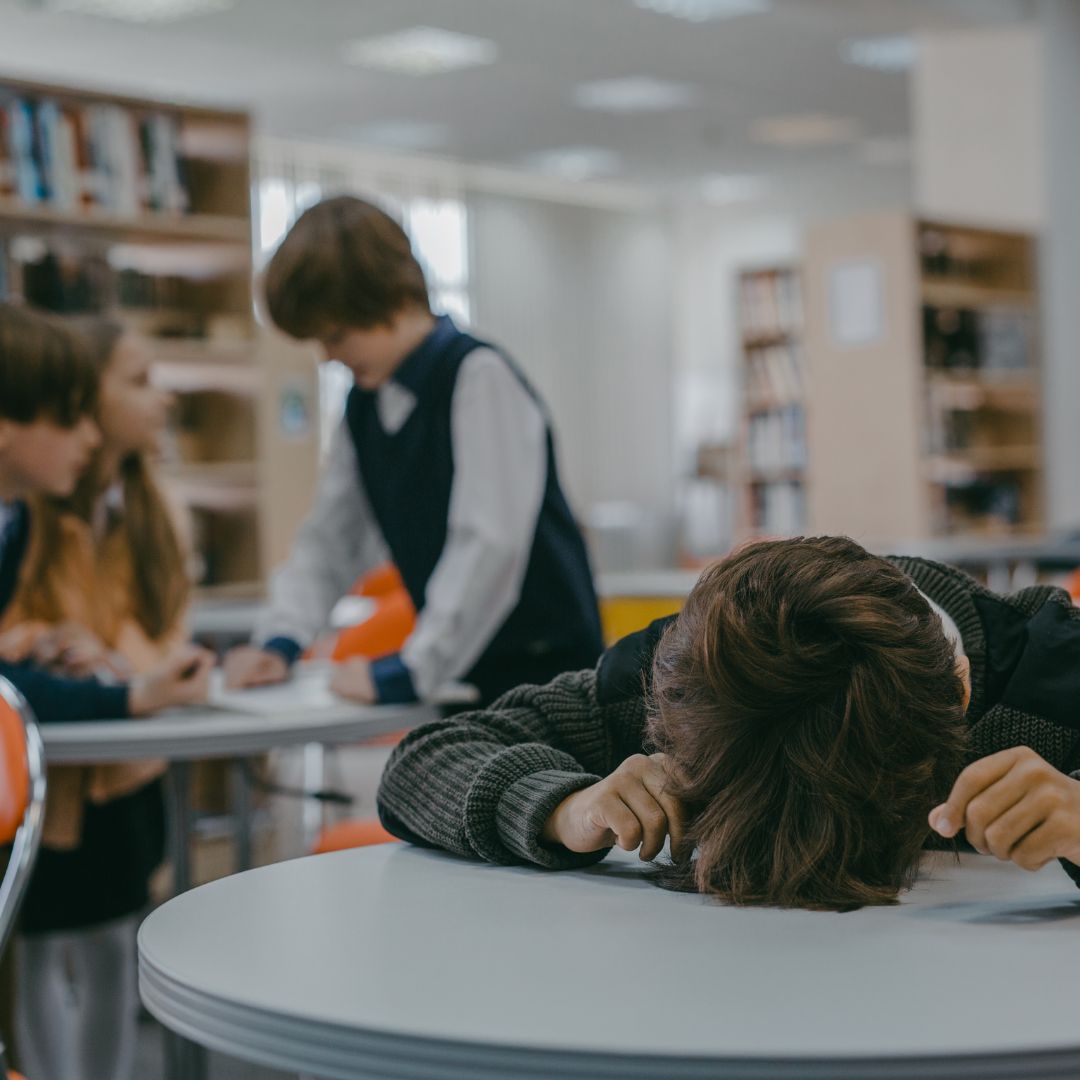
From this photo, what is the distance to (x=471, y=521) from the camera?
2215mm

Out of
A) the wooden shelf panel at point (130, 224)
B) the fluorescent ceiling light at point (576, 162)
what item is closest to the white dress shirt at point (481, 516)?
the wooden shelf panel at point (130, 224)

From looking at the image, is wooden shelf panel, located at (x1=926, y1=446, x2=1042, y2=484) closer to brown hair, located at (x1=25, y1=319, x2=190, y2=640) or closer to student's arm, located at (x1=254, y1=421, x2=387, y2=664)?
student's arm, located at (x1=254, y1=421, x2=387, y2=664)

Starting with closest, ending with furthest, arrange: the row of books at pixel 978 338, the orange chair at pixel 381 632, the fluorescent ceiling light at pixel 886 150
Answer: the orange chair at pixel 381 632, the row of books at pixel 978 338, the fluorescent ceiling light at pixel 886 150

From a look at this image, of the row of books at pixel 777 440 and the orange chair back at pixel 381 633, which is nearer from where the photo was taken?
the orange chair back at pixel 381 633

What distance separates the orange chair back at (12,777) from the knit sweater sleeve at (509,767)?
0.42m

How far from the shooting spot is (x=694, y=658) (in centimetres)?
107

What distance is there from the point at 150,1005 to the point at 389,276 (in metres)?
1.42

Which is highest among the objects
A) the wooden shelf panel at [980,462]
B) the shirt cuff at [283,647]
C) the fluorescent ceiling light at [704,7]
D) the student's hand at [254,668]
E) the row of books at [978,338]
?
the fluorescent ceiling light at [704,7]

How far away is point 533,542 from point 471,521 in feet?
0.45

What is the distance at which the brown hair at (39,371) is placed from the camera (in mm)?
2162

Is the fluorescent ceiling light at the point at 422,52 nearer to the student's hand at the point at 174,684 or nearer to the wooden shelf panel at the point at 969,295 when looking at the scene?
the wooden shelf panel at the point at 969,295

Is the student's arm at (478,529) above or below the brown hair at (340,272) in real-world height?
below

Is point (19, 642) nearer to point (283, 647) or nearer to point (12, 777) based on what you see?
point (283, 647)

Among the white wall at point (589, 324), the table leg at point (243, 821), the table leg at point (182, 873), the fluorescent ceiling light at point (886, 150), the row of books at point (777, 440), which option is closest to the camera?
the table leg at point (182, 873)
